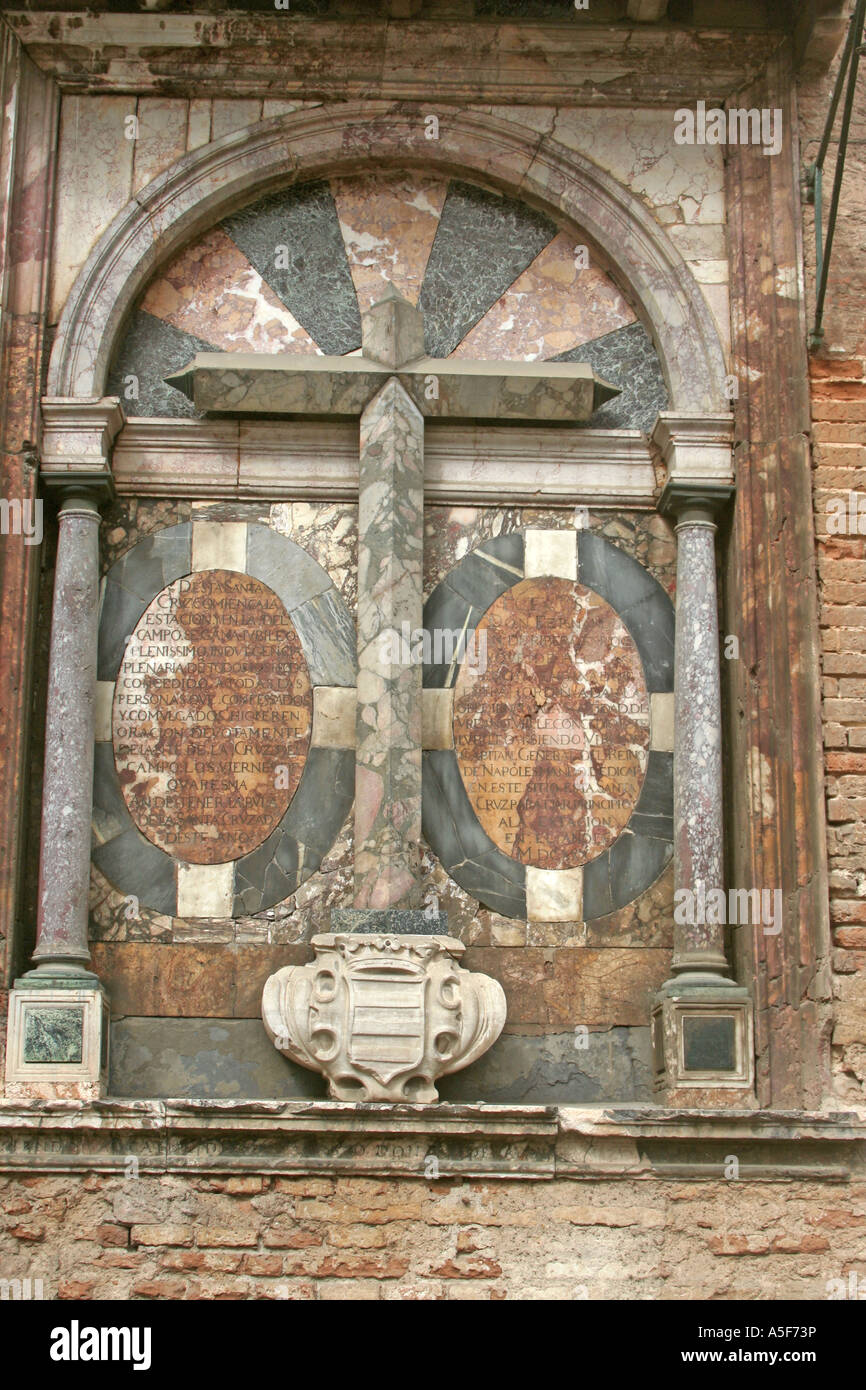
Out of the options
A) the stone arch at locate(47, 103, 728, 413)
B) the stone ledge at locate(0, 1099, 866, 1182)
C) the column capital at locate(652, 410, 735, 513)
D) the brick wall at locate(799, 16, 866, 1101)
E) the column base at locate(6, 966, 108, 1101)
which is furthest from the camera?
the stone arch at locate(47, 103, 728, 413)

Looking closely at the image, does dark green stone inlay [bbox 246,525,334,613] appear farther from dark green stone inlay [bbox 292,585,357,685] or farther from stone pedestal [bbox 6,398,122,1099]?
stone pedestal [bbox 6,398,122,1099]

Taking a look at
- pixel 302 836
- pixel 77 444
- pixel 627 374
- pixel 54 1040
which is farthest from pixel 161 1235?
pixel 627 374

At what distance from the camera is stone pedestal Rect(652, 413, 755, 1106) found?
24.9 ft

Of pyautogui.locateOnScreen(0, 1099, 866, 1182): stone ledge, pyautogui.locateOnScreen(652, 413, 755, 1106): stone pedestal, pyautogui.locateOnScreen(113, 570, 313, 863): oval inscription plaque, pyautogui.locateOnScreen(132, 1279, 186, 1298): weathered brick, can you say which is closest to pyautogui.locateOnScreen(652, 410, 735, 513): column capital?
pyautogui.locateOnScreen(652, 413, 755, 1106): stone pedestal

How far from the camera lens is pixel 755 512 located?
26.8 ft

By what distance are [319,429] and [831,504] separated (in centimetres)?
224

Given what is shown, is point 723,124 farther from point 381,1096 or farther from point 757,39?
point 381,1096

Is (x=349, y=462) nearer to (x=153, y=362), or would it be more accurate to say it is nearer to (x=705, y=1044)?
(x=153, y=362)

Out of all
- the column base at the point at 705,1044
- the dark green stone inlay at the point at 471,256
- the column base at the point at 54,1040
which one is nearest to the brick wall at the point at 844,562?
the column base at the point at 705,1044

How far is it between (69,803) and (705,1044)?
107 inches

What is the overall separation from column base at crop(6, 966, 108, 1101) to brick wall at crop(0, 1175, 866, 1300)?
1.29 feet

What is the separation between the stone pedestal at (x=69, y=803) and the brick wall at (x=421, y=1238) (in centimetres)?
51

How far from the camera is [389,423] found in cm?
831

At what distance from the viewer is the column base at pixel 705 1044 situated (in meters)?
7.54
